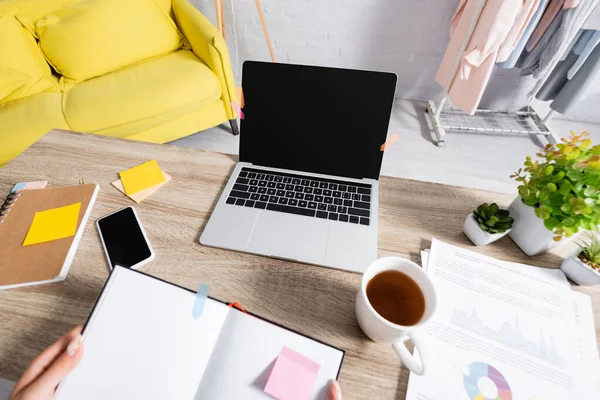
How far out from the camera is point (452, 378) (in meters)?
0.45

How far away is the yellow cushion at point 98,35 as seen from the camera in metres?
1.54

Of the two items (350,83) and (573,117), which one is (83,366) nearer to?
(350,83)

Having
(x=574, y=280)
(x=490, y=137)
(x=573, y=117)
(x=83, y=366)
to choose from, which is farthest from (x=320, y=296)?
(x=573, y=117)

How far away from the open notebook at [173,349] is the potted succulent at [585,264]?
1.60 ft

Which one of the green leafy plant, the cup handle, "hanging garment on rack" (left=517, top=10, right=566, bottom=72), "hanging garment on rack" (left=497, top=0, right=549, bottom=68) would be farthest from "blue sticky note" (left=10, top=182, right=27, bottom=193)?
"hanging garment on rack" (left=517, top=10, right=566, bottom=72)

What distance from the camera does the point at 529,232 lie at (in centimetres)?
60

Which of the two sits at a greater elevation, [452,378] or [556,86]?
[452,378]

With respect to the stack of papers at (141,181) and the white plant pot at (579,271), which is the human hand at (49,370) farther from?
the white plant pot at (579,271)

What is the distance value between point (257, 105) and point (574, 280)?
0.73 meters

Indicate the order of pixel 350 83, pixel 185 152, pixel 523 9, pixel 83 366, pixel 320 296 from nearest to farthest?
pixel 83 366
pixel 320 296
pixel 350 83
pixel 185 152
pixel 523 9

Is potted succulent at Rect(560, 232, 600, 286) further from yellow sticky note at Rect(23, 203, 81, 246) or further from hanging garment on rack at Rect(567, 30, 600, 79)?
hanging garment on rack at Rect(567, 30, 600, 79)

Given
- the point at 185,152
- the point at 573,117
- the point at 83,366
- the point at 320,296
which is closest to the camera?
the point at 83,366

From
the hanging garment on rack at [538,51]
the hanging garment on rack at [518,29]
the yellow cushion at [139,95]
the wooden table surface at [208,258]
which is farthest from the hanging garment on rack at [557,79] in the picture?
the yellow cushion at [139,95]

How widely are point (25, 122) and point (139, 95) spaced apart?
0.50 meters
